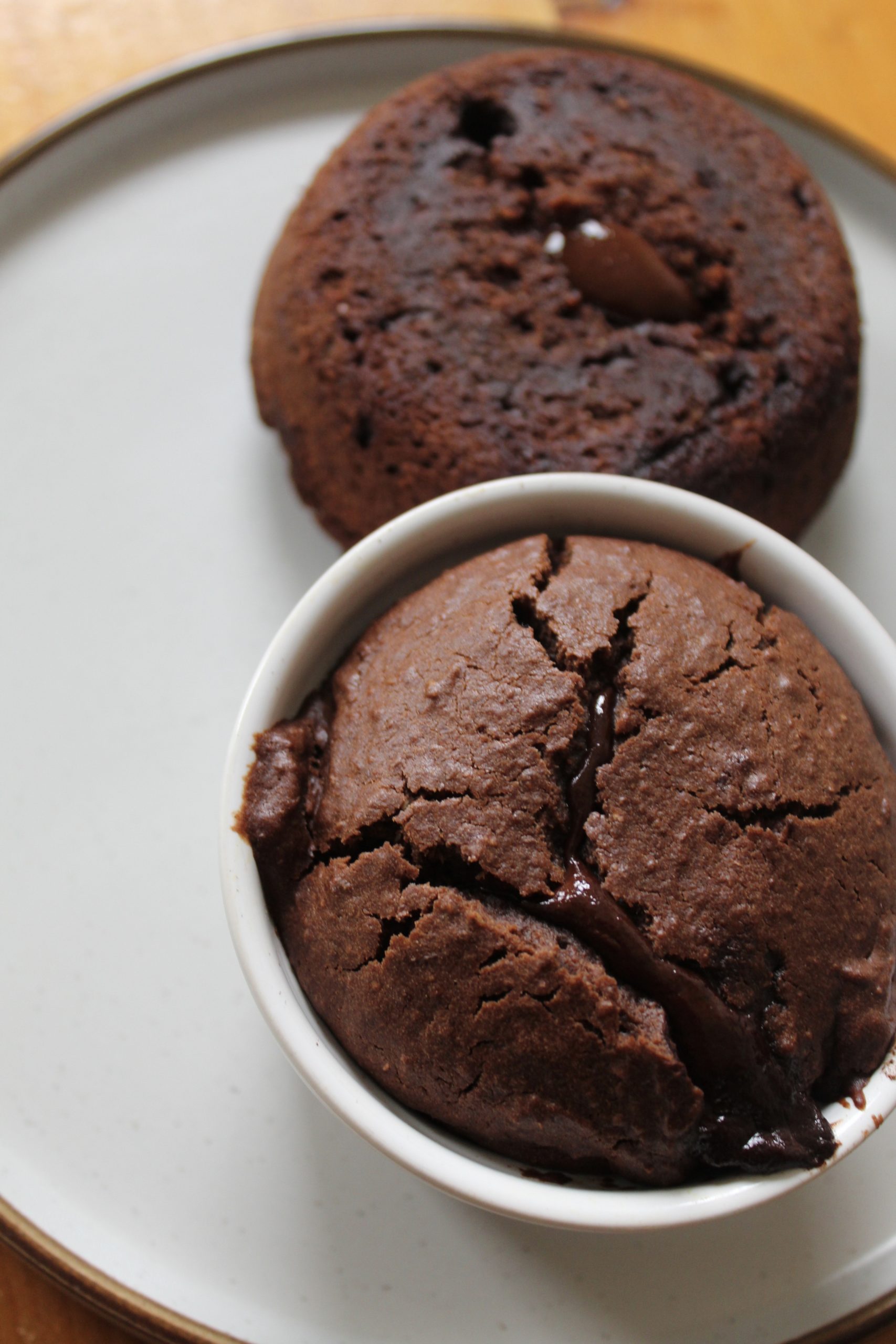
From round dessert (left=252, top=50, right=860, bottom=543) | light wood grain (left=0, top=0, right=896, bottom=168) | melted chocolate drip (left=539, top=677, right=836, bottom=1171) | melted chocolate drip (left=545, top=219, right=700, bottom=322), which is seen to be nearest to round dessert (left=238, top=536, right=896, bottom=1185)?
melted chocolate drip (left=539, top=677, right=836, bottom=1171)

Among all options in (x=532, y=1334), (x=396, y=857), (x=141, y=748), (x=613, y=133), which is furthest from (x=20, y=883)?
(x=613, y=133)

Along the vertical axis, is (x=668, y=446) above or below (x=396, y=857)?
above

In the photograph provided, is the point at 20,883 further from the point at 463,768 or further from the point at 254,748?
the point at 463,768

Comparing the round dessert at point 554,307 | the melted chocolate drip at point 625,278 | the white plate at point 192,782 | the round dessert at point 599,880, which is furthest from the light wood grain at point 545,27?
the round dessert at point 599,880

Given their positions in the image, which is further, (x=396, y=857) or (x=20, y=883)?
(x=20, y=883)

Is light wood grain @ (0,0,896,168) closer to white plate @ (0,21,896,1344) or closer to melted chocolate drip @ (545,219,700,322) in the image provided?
white plate @ (0,21,896,1344)

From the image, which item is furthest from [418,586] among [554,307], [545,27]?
[545,27]

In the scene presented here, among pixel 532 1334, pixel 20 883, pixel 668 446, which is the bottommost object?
pixel 532 1334

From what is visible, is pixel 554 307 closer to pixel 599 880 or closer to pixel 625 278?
pixel 625 278
